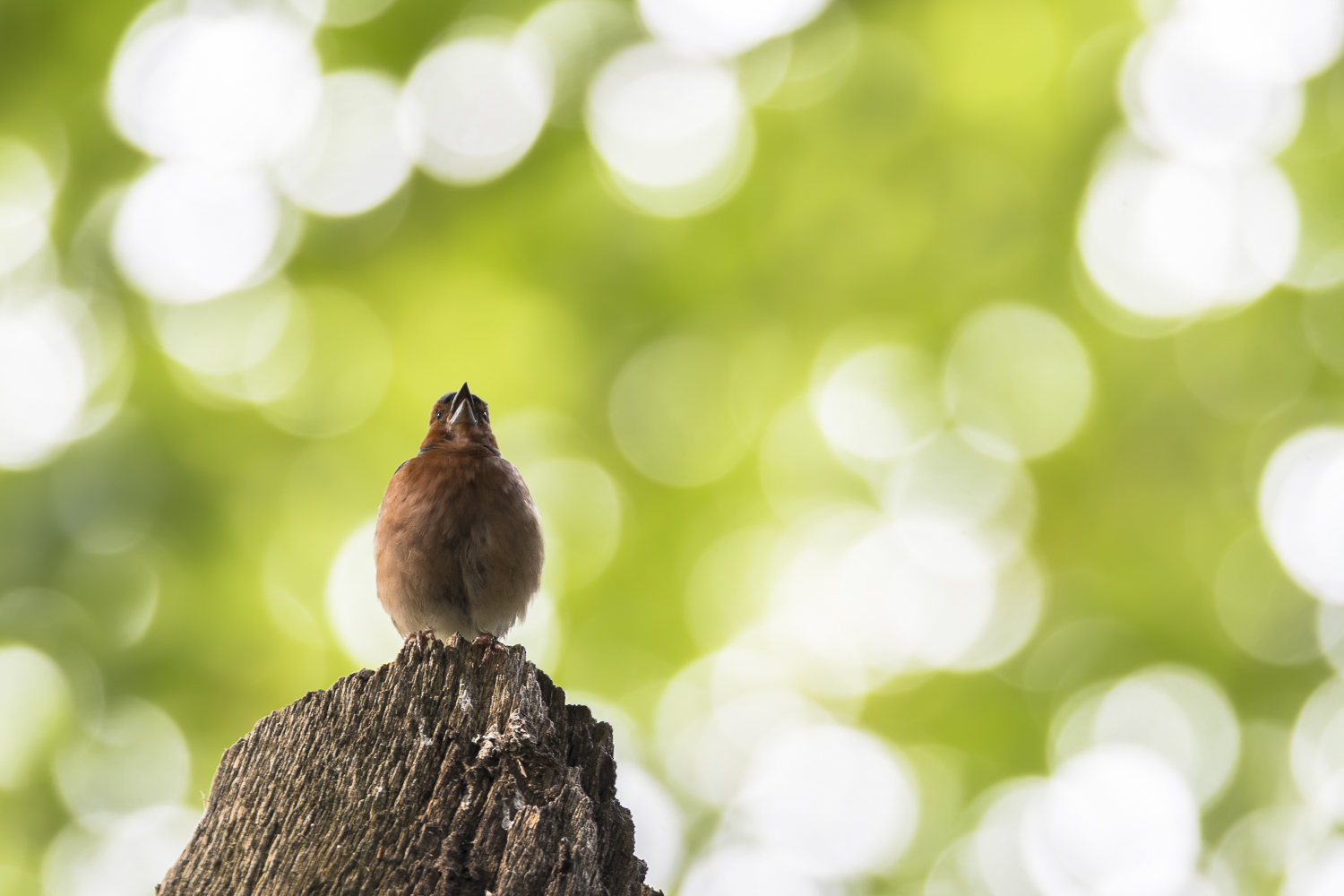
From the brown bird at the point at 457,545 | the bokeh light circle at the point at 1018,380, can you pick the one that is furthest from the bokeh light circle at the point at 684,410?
A: the brown bird at the point at 457,545

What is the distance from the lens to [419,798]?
2867 mm

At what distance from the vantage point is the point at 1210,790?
8.83 meters

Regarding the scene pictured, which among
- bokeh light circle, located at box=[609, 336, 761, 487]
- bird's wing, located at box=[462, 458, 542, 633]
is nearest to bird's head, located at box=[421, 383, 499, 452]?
bird's wing, located at box=[462, 458, 542, 633]

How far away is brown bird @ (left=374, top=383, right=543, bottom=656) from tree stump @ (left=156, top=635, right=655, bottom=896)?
2.01 m

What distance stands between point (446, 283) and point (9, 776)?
4.82m

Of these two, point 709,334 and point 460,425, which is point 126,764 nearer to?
point 460,425

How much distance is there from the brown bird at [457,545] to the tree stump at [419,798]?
2.01 m

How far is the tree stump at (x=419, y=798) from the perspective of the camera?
8.86 ft

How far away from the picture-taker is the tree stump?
106 inches

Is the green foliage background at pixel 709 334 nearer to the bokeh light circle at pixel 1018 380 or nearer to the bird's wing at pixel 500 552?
the bokeh light circle at pixel 1018 380

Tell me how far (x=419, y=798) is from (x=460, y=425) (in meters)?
3.18

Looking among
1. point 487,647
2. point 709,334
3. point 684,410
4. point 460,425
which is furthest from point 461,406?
point 709,334

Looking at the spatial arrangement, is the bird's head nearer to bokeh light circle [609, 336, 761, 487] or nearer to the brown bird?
the brown bird

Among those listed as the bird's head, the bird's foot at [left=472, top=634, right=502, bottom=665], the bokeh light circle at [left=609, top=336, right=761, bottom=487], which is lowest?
the bird's foot at [left=472, top=634, right=502, bottom=665]
